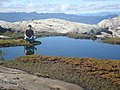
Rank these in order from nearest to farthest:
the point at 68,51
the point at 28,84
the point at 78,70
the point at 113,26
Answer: the point at 28,84
the point at 78,70
the point at 68,51
the point at 113,26

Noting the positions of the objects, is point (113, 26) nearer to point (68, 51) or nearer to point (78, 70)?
point (68, 51)

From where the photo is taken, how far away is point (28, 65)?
59094 millimetres

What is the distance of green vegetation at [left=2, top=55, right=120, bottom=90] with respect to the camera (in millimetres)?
46019

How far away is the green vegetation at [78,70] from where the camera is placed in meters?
46.0

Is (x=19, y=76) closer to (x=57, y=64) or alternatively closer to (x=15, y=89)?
(x=15, y=89)

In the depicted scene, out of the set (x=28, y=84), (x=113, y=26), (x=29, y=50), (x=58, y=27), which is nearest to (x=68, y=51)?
(x=29, y=50)

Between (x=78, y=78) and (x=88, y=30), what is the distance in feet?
368

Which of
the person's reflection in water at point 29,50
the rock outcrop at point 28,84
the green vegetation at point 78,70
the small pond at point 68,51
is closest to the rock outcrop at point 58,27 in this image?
the small pond at point 68,51

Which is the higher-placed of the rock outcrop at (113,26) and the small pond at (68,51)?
the rock outcrop at (113,26)

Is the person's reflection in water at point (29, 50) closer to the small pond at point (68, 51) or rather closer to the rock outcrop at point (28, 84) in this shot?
the small pond at point (68, 51)

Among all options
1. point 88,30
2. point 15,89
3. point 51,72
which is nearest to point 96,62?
point 51,72

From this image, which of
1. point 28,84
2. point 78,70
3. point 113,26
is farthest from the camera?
point 113,26

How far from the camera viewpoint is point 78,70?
53.4 meters

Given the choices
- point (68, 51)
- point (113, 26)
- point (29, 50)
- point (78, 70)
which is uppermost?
point (113, 26)
